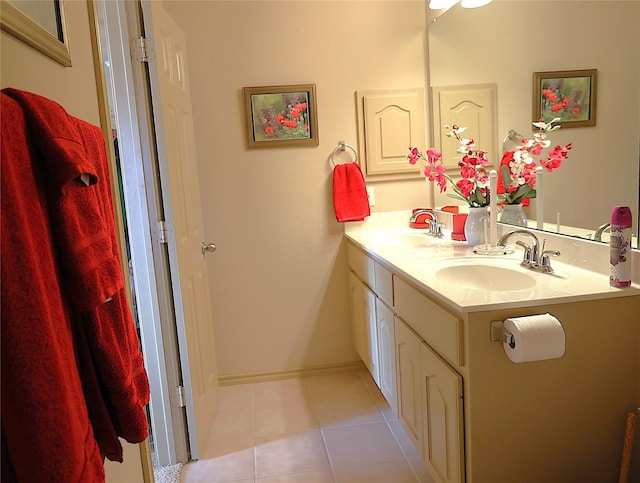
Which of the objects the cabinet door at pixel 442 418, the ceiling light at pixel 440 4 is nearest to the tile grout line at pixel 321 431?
the cabinet door at pixel 442 418

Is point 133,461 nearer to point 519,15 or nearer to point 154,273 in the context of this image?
point 154,273

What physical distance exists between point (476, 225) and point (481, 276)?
412 millimetres

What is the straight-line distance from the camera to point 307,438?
2.33m

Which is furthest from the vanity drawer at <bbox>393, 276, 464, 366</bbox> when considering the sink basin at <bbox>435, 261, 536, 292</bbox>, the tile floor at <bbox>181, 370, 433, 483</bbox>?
the tile floor at <bbox>181, 370, 433, 483</bbox>

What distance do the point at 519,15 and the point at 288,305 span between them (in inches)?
75.7

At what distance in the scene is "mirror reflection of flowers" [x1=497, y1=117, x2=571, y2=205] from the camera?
181 cm

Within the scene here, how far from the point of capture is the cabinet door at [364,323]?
2426 mm

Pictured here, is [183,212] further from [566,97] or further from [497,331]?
[566,97]

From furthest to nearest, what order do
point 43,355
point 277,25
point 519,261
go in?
point 277,25 < point 519,261 < point 43,355

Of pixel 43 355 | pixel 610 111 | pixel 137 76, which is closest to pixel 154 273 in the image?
pixel 137 76

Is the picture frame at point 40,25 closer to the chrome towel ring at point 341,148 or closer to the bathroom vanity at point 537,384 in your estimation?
the bathroom vanity at point 537,384

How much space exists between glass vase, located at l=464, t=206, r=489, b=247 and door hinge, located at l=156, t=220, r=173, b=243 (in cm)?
132

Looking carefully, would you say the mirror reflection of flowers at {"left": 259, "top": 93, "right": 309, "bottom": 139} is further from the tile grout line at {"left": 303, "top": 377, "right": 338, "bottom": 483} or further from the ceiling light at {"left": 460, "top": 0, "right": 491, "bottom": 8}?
the tile grout line at {"left": 303, "top": 377, "right": 338, "bottom": 483}

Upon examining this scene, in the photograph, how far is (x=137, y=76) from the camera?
196cm
